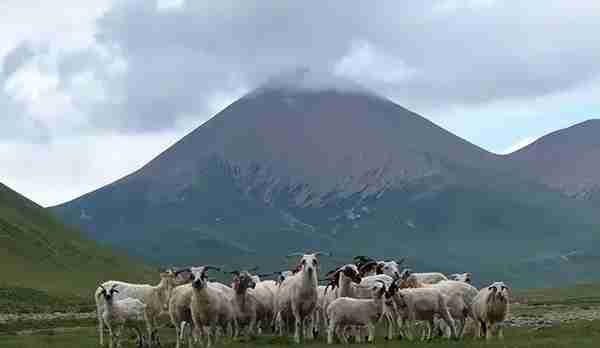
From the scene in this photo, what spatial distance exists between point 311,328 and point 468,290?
21.3 feet

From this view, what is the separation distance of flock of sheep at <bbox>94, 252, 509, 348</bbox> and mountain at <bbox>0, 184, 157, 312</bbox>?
70.1m

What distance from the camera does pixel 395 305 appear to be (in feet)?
120

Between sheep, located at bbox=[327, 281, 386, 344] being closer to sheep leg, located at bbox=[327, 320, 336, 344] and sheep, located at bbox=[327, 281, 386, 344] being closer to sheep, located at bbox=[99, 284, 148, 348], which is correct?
sheep leg, located at bbox=[327, 320, 336, 344]

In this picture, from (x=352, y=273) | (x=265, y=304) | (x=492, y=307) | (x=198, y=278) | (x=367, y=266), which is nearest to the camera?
(x=198, y=278)

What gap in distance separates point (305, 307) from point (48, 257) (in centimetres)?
12188

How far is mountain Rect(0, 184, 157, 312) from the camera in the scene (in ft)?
431

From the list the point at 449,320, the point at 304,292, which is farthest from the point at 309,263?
the point at 449,320

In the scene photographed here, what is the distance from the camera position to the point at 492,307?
34969 mm

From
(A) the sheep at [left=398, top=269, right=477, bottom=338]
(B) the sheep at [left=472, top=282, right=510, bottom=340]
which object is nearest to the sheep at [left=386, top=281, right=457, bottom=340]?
(A) the sheep at [left=398, top=269, right=477, bottom=338]

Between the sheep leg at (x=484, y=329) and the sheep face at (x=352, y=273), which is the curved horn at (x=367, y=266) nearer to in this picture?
the sheep face at (x=352, y=273)

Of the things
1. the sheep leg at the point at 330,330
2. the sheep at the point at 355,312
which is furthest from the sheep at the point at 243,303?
the sheep leg at the point at 330,330

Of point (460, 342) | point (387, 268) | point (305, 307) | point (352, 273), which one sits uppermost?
point (387, 268)

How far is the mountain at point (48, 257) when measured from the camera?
131375mm

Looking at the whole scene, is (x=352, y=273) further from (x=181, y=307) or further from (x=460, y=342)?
(x=460, y=342)
